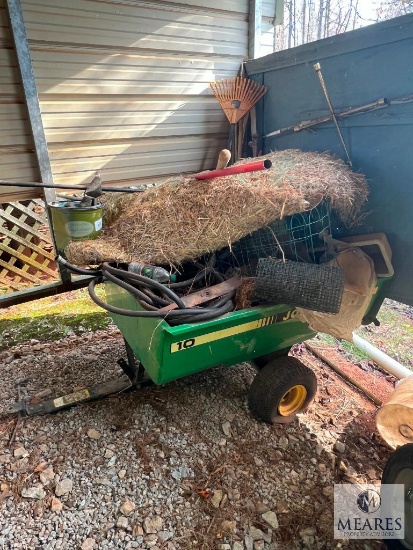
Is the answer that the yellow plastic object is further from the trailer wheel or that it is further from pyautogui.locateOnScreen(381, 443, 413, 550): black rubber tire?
pyautogui.locateOnScreen(381, 443, 413, 550): black rubber tire

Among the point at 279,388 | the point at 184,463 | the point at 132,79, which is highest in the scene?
the point at 132,79

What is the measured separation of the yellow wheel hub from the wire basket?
84 cm

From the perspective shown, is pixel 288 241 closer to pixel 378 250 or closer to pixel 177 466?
pixel 378 250

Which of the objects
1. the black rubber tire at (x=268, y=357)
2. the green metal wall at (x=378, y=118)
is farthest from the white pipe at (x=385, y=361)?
the black rubber tire at (x=268, y=357)

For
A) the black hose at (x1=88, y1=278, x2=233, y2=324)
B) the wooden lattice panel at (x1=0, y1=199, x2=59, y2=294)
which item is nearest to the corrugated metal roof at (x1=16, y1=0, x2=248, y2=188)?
the wooden lattice panel at (x1=0, y1=199, x2=59, y2=294)

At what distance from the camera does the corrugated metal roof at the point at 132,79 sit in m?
→ 3.03

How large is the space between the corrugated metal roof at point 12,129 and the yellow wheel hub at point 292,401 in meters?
2.83

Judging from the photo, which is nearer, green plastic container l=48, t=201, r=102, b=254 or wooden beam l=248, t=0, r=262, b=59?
green plastic container l=48, t=201, r=102, b=254

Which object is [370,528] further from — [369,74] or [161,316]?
[369,74]

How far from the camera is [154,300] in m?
1.76

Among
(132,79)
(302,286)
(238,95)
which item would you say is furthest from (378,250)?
(132,79)

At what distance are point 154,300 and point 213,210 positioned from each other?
2.35ft

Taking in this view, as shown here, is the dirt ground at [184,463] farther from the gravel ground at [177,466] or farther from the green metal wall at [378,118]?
the green metal wall at [378,118]

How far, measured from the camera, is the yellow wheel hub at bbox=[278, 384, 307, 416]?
2258mm
